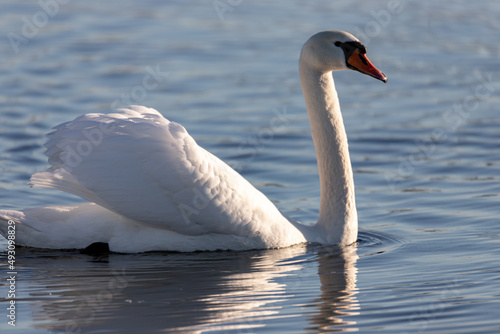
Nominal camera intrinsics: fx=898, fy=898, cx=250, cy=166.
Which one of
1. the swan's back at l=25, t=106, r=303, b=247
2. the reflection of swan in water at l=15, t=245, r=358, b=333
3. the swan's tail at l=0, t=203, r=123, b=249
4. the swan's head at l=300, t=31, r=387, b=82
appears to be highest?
the swan's head at l=300, t=31, r=387, b=82

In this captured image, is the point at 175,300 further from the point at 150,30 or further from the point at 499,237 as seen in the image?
the point at 150,30

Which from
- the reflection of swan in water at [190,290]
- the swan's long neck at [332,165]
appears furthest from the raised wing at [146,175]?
the swan's long neck at [332,165]

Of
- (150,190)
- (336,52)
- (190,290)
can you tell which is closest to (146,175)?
(150,190)

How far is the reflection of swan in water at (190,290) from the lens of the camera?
20.6 feet

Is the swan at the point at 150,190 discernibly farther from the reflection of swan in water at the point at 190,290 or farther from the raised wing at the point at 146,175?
the reflection of swan in water at the point at 190,290

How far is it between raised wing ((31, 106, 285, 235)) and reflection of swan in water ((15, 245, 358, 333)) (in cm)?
42

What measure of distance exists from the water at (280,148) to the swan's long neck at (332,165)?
0.32 m

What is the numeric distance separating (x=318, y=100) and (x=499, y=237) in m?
2.18

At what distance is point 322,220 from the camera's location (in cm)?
862

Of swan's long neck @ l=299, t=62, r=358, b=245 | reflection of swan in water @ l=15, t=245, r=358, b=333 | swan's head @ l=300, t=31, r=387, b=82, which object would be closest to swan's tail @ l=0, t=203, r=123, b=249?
reflection of swan in water @ l=15, t=245, r=358, b=333

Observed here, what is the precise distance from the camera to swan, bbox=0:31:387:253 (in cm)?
764

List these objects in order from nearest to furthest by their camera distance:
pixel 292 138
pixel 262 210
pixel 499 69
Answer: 1. pixel 262 210
2. pixel 292 138
3. pixel 499 69

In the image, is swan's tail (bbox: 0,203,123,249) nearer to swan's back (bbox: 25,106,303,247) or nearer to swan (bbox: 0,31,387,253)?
swan (bbox: 0,31,387,253)

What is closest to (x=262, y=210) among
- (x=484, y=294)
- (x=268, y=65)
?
(x=484, y=294)
